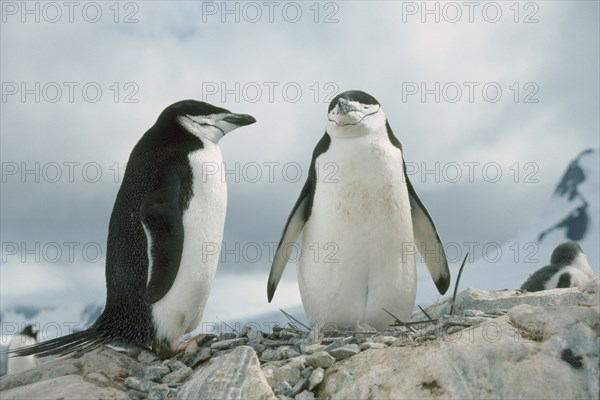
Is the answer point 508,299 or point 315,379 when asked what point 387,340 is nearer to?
point 315,379

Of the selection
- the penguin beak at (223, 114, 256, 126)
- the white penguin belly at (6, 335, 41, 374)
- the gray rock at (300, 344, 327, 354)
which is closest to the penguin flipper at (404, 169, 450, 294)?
the penguin beak at (223, 114, 256, 126)

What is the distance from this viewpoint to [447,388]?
147 inches

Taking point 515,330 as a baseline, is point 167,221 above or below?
above

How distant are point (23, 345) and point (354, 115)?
23.6ft

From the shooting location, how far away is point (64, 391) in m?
4.43

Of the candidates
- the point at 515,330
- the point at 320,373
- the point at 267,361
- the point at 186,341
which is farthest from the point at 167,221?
the point at 515,330

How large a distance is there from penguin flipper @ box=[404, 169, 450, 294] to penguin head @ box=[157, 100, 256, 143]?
4.86 ft

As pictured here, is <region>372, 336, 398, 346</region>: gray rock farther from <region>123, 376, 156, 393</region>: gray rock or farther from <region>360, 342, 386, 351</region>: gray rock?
<region>123, 376, 156, 393</region>: gray rock

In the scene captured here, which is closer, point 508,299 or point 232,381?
point 232,381

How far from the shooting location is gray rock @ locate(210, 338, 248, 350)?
4994 mm

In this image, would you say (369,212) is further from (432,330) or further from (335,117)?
(432,330)

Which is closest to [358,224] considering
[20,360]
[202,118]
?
[202,118]

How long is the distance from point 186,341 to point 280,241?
1.14 meters

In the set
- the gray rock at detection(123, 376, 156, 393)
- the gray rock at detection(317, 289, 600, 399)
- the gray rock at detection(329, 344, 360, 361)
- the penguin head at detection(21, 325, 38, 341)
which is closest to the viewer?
the gray rock at detection(317, 289, 600, 399)
